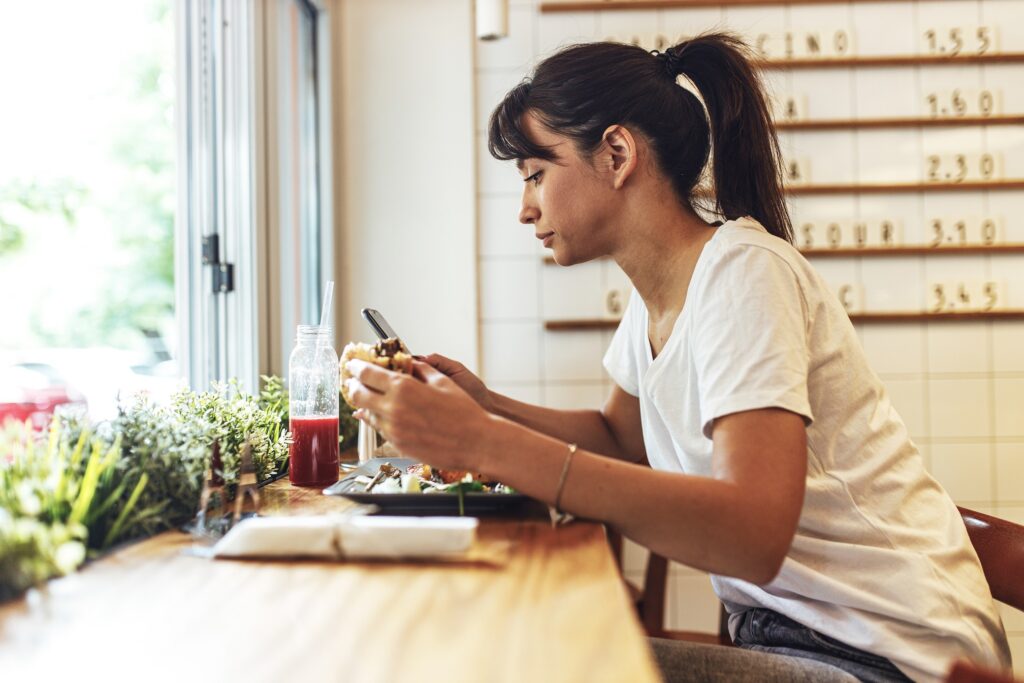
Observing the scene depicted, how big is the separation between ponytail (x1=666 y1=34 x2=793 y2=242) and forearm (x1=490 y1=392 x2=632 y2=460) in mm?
482

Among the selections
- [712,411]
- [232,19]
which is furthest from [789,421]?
[232,19]

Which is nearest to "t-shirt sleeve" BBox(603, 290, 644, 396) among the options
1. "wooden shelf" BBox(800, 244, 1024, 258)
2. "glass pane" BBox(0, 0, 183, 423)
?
"glass pane" BBox(0, 0, 183, 423)

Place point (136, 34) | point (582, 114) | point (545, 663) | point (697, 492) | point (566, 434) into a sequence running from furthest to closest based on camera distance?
point (136, 34), point (566, 434), point (582, 114), point (697, 492), point (545, 663)

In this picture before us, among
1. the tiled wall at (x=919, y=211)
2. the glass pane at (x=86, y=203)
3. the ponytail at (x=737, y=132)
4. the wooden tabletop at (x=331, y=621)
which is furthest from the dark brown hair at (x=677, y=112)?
the tiled wall at (x=919, y=211)

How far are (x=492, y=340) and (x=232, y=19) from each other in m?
1.26

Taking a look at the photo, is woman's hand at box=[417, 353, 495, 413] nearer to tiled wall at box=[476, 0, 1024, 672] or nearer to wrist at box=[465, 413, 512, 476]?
wrist at box=[465, 413, 512, 476]

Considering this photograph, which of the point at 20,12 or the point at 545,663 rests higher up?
the point at 20,12

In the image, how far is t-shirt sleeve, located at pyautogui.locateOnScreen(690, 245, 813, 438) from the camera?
95 cm

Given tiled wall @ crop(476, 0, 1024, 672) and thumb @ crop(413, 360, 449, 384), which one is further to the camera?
tiled wall @ crop(476, 0, 1024, 672)

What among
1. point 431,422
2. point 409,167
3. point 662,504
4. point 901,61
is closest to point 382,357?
point 431,422

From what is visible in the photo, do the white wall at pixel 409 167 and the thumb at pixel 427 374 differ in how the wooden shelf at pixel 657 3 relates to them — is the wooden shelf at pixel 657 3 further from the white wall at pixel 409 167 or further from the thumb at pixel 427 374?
the thumb at pixel 427 374

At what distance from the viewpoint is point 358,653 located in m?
0.63

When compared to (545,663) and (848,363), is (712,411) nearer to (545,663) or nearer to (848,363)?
(848,363)

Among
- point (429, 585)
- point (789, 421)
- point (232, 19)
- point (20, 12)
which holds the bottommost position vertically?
point (429, 585)
